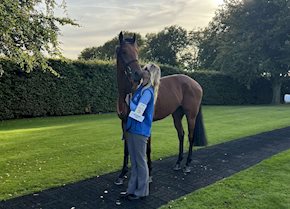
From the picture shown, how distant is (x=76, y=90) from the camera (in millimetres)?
16922

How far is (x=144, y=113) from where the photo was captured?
409 cm

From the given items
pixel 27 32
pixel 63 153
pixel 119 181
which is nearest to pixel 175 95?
pixel 119 181

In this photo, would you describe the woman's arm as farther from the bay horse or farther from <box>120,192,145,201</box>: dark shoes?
<box>120,192,145,201</box>: dark shoes

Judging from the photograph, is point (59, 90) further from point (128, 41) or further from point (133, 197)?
point (133, 197)

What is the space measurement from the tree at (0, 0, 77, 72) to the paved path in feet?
10.4

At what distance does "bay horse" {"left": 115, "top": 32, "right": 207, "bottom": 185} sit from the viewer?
4.18m

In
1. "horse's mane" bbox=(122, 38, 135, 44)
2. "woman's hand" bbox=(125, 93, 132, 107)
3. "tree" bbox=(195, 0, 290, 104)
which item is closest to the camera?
"horse's mane" bbox=(122, 38, 135, 44)

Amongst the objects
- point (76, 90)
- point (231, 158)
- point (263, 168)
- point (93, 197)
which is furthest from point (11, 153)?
point (76, 90)

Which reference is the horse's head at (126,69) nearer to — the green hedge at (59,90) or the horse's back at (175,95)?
the horse's back at (175,95)

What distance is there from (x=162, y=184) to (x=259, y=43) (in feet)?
75.6

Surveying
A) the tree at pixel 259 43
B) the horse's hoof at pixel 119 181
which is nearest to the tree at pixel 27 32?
the horse's hoof at pixel 119 181

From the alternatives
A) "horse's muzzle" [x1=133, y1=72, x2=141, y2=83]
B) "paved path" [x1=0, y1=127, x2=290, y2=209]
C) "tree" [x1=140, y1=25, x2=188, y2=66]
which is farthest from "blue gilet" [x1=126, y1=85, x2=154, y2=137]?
"tree" [x1=140, y1=25, x2=188, y2=66]

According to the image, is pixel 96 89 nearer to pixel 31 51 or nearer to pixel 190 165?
pixel 31 51

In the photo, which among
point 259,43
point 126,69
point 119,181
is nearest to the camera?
point 126,69
